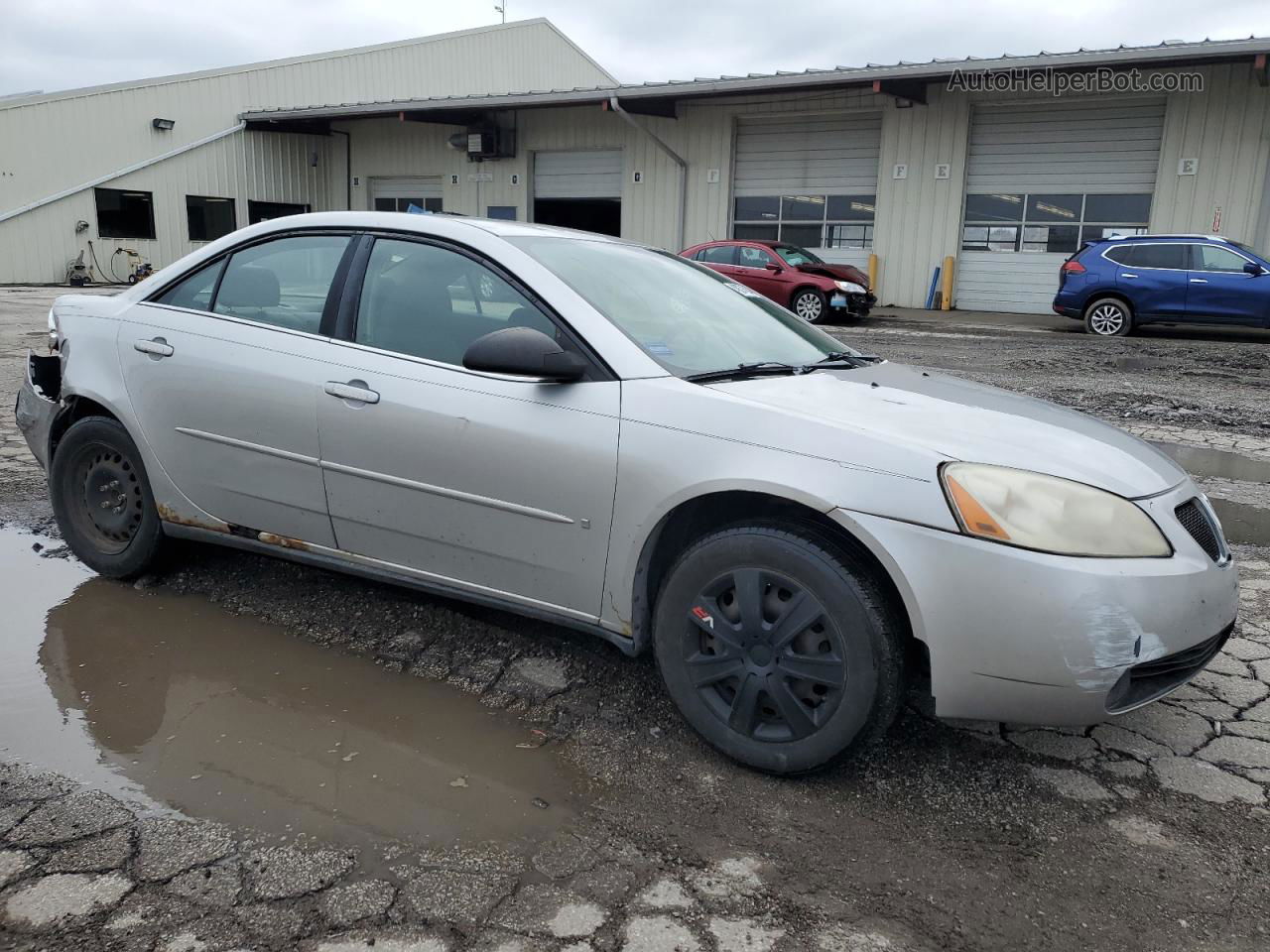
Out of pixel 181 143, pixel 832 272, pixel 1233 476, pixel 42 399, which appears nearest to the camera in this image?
pixel 42 399

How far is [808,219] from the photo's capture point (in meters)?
21.3

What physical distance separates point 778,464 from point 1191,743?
151 cm

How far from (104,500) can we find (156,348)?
739mm

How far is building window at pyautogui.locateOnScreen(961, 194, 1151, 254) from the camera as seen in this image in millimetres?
18281

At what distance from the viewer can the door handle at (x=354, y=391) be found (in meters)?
3.18

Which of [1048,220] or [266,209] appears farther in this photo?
[266,209]

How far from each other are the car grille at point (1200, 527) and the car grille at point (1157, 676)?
22 centimetres

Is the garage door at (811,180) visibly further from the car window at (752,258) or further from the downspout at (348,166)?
the downspout at (348,166)

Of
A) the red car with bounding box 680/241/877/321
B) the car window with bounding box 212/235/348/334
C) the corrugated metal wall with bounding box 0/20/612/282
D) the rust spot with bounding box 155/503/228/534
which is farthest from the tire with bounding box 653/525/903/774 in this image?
the corrugated metal wall with bounding box 0/20/612/282

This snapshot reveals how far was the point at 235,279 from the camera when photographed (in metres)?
3.74

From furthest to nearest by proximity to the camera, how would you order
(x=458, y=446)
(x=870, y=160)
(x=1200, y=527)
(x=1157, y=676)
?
(x=870, y=160) → (x=458, y=446) → (x=1200, y=527) → (x=1157, y=676)

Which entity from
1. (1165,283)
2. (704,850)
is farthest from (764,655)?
(1165,283)

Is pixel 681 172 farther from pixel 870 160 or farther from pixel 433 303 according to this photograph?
pixel 433 303

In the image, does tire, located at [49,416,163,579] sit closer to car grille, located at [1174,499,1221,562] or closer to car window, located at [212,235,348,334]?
car window, located at [212,235,348,334]
